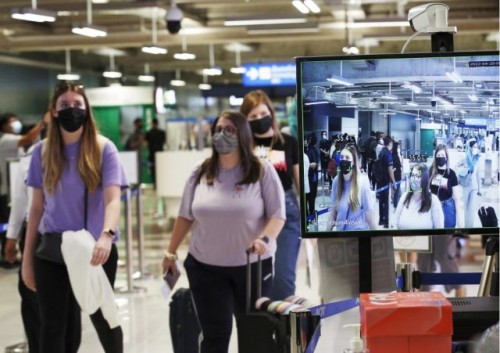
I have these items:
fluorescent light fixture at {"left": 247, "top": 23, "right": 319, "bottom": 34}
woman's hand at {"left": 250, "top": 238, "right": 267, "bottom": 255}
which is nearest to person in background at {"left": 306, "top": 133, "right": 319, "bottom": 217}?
woman's hand at {"left": 250, "top": 238, "right": 267, "bottom": 255}

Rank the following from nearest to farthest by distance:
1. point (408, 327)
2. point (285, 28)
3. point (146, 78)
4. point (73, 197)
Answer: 1. point (408, 327)
2. point (73, 197)
3. point (285, 28)
4. point (146, 78)

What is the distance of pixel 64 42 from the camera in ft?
65.8

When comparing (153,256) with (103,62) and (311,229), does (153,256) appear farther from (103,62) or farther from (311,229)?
(103,62)

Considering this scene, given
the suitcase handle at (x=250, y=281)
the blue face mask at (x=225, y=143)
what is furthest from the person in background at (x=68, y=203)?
the suitcase handle at (x=250, y=281)

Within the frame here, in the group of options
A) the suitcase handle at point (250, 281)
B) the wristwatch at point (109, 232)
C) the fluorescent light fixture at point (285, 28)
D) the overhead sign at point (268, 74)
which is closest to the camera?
the suitcase handle at point (250, 281)

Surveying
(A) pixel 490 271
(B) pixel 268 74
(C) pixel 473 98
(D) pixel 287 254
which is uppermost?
(B) pixel 268 74

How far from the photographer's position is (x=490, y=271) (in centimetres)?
388

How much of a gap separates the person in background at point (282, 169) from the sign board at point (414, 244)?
0.64 m

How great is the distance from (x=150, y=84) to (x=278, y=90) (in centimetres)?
795

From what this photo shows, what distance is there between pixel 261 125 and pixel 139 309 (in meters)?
2.96

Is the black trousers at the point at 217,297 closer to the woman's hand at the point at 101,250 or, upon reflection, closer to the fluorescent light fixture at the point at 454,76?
the woman's hand at the point at 101,250

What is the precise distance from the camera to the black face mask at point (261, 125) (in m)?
6.14

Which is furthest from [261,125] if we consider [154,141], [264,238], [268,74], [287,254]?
[154,141]

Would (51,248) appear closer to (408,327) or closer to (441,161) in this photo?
(441,161)
